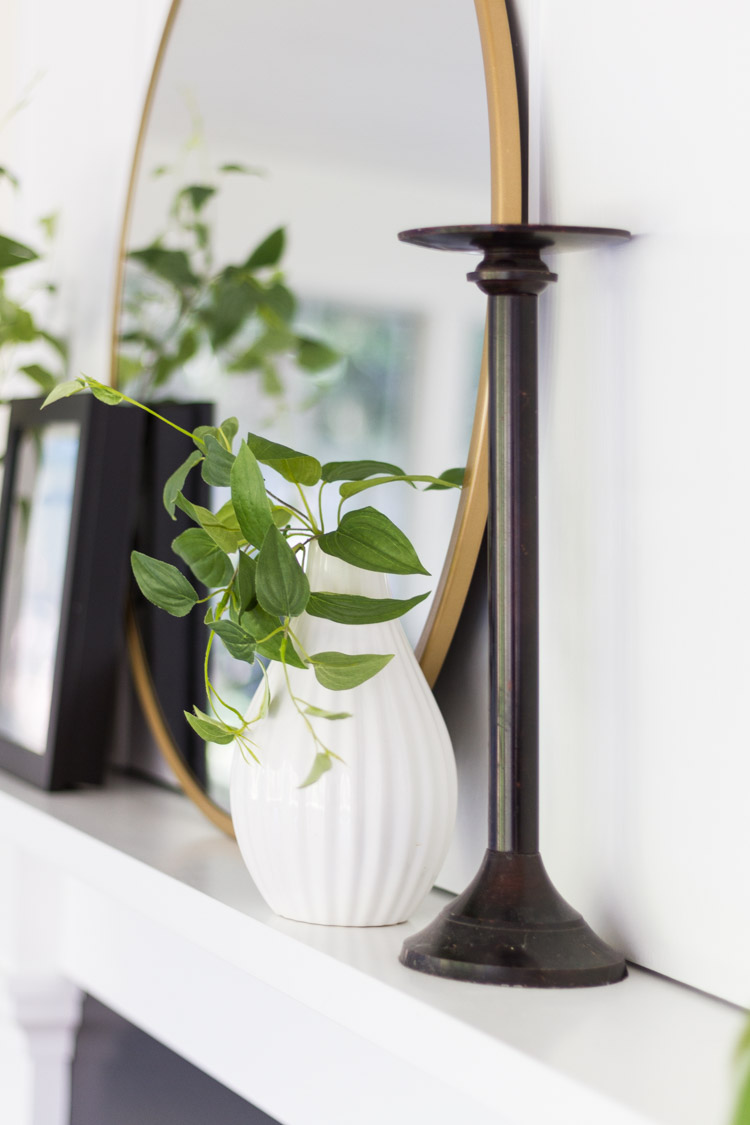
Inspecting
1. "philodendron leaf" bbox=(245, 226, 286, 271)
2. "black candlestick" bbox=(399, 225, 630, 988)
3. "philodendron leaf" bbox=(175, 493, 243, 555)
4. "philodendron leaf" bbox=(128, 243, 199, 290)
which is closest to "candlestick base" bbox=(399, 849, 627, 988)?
"black candlestick" bbox=(399, 225, 630, 988)

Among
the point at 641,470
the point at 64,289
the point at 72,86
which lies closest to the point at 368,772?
the point at 641,470

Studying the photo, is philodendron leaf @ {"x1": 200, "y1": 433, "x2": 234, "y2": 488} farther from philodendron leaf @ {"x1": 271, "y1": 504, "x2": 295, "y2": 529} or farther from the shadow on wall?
the shadow on wall

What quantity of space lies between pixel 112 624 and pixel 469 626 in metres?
0.44

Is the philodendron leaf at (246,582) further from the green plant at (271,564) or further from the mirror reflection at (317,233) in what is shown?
the mirror reflection at (317,233)

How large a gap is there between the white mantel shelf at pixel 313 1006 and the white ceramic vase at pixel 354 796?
0.07 ft

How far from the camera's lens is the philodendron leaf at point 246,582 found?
1.98ft

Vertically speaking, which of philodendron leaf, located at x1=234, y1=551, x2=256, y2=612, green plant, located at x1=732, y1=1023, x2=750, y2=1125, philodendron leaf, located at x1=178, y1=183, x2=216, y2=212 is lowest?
green plant, located at x1=732, y1=1023, x2=750, y2=1125

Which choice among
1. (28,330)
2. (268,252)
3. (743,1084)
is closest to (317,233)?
(268,252)

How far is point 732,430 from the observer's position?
49 cm

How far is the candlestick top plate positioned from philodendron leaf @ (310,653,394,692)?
19 centimetres

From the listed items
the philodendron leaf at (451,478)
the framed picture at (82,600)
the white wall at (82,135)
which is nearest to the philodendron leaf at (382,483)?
the philodendron leaf at (451,478)

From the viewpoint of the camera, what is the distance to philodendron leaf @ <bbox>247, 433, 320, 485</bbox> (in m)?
0.61

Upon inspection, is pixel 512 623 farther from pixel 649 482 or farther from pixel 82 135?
pixel 82 135

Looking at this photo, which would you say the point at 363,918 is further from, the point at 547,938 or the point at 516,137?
the point at 516,137
